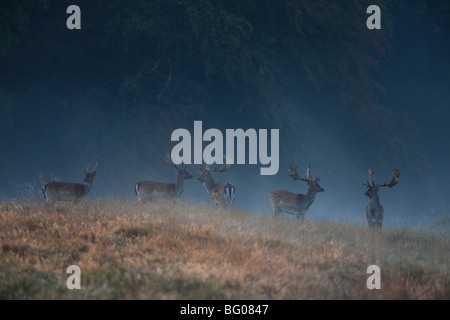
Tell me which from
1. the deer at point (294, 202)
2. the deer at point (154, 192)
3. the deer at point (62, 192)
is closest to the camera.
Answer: the deer at point (62, 192)

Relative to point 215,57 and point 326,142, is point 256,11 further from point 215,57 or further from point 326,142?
point 326,142

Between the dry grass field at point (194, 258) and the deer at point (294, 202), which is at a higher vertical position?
the deer at point (294, 202)

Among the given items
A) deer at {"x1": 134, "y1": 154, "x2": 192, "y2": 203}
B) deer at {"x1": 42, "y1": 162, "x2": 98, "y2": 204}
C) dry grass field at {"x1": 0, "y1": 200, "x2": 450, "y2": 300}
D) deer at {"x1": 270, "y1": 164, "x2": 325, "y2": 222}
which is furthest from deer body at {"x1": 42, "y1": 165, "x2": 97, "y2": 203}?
deer at {"x1": 270, "y1": 164, "x2": 325, "y2": 222}

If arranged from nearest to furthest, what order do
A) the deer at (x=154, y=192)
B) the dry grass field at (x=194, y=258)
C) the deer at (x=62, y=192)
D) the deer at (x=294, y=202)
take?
the dry grass field at (x=194, y=258)
the deer at (x=62, y=192)
the deer at (x=294, y=202)
the deer at (x=154, y=192)

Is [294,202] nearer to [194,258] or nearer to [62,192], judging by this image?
[62,192]

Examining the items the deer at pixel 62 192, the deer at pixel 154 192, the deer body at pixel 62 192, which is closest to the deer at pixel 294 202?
the deer at pixel 154 192

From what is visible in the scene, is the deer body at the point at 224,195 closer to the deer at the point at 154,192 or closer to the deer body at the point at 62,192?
the deer at the point at 154,192

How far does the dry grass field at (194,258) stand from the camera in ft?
23.8

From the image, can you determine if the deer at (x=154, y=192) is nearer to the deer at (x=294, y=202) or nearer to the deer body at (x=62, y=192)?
the deer body at (x=62, y=192)

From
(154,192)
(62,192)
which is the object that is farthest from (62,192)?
(154,192)

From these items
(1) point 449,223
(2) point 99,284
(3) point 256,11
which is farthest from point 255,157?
(2) point 99,284

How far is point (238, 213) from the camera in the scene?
1352 centimetres

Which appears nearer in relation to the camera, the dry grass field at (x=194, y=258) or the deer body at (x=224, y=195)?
the dry grass field at (x=194, y=258)

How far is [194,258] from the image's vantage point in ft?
26.7
